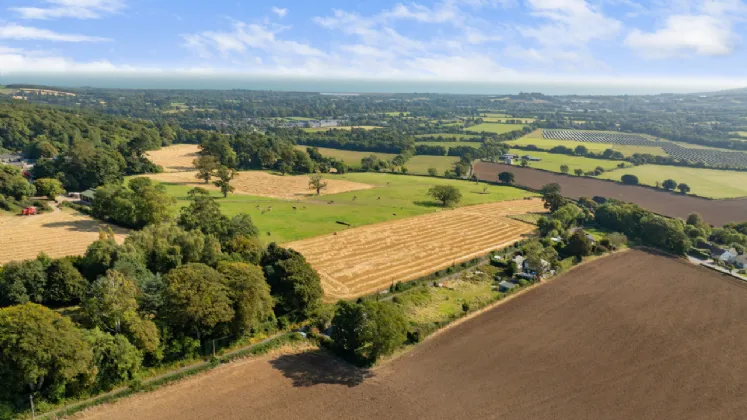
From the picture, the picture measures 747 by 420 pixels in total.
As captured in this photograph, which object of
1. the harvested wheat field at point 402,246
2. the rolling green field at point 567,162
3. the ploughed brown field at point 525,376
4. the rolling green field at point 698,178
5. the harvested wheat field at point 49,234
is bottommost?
the ploughed brown field at point 525,376

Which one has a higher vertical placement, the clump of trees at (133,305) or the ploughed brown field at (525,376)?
the clump of trees at (133,305)

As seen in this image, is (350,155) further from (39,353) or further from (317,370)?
(39,353)

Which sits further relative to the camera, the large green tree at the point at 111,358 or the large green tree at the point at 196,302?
the large green tree at the point at 196,302

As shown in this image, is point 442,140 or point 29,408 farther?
point 442,140

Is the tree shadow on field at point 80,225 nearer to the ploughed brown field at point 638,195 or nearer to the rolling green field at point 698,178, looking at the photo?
the ploughed brown field at point 638,195

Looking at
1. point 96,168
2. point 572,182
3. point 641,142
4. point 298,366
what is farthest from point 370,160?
point 641,142

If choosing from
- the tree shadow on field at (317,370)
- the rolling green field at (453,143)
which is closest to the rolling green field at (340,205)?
the tree shadow on field at (317,370)

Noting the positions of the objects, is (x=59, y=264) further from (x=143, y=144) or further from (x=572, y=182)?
(x=572, y=182)
